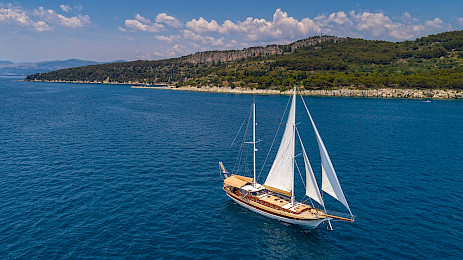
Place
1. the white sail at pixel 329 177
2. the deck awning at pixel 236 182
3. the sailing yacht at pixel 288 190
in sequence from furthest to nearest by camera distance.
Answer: the deck awning at pixel 236 182, the sailing yacht at pixel 288 190, the white sail at pixel 329 177

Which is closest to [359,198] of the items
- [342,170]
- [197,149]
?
[342,170]

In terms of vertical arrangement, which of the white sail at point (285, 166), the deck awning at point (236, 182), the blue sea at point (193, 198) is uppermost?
the white sail at point (285, 166)

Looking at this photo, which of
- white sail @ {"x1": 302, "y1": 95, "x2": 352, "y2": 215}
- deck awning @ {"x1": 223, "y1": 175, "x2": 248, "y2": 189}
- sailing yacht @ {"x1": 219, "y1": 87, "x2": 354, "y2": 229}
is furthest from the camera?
deck awning @ {"x1": 223, "y1": 175, "x2": 248, "y2": 189}

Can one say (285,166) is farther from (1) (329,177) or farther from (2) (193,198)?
(2) (193,198)

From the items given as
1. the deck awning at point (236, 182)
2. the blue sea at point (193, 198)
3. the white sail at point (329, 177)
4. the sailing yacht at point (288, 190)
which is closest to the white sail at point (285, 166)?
the sailing yacht at point (288, 190)

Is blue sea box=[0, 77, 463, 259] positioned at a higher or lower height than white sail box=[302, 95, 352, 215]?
lower

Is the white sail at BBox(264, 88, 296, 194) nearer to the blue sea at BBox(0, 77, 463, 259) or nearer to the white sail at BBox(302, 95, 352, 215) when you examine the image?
Answer: the white sail at BBox(302, 95, 352, 215)

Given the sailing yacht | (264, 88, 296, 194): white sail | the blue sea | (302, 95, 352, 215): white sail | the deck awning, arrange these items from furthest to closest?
the deck awning → (264, 88, 296, 194): white sail → the sailing yacht → (302, 95, 352, 215): white sail → the blue sea

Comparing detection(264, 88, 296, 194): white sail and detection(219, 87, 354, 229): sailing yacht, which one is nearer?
detection(219, 87, 354, 229): sailing yacht

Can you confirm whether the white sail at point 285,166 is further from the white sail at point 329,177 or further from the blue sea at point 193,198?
the blue sea at point 193,198

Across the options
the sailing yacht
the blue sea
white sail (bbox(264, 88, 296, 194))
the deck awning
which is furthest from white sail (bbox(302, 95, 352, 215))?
the deck awning
